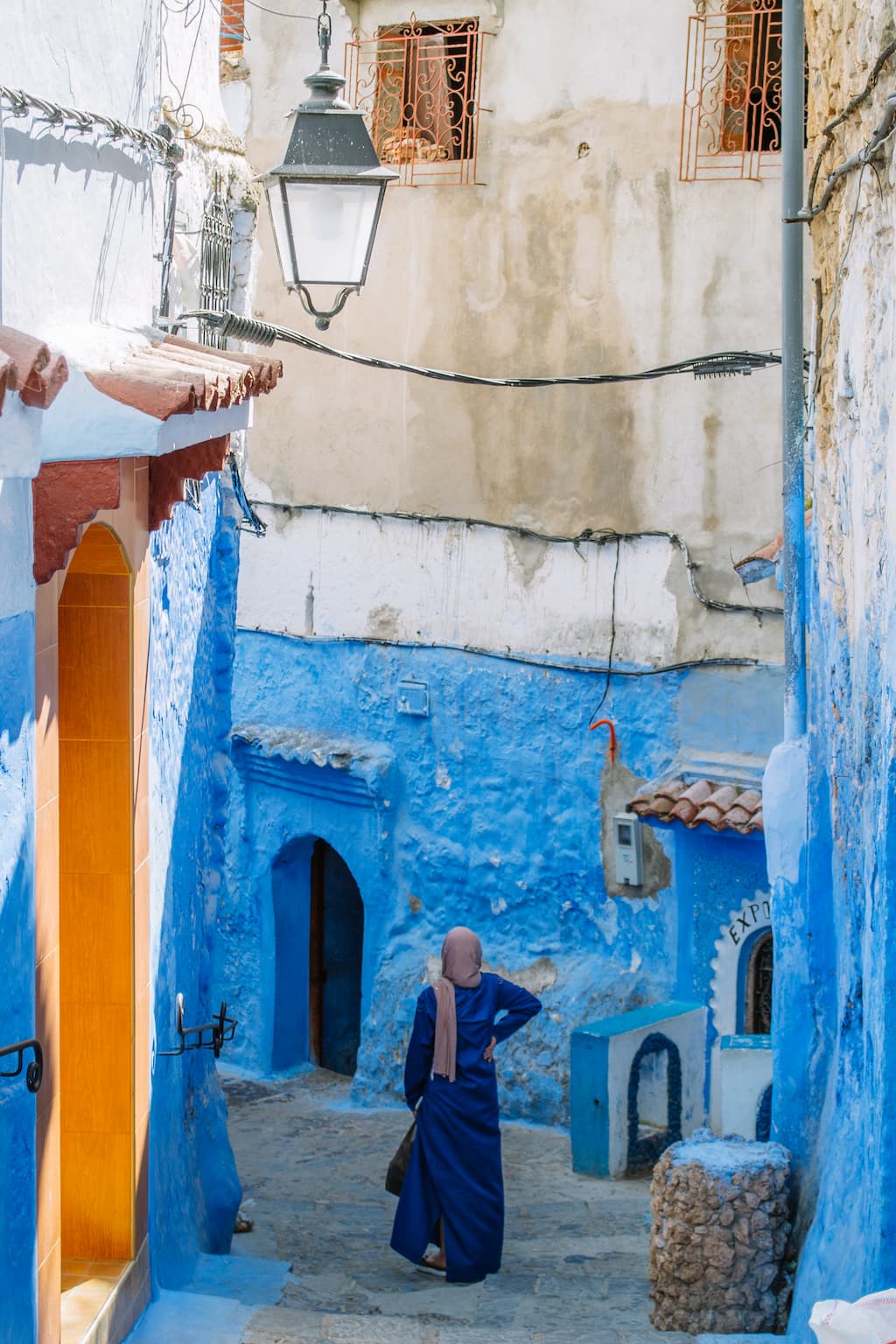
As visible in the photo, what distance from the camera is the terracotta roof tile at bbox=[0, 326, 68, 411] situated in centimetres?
332

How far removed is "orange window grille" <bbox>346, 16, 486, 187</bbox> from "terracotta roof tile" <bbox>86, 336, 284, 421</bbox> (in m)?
5.50

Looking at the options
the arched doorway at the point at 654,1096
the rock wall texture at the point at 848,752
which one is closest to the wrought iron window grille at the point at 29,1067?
the rock wall texture at the point at 848,752

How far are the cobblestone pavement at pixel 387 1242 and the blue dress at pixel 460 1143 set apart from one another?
6.4 inches

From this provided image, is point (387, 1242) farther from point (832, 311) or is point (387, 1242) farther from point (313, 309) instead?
point (832, 311)

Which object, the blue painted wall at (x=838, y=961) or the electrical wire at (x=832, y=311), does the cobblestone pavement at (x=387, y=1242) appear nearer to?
the blue painted wall at (x=838, y=961)

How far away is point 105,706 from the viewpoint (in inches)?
217

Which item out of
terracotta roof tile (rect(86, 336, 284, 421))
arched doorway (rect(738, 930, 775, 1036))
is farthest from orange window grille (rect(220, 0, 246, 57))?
arched doorway (rect(738, 930, 775, 1036))

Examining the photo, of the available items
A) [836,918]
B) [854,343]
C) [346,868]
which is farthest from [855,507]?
[346,868]

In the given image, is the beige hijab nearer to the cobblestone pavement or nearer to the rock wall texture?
the cobblestone pavement

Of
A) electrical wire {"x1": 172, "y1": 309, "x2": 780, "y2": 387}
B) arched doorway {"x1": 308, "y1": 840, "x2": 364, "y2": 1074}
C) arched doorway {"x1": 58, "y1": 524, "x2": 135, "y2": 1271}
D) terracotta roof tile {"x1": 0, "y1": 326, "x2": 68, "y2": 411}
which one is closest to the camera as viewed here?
terracotta roof tile {"x1": 0, "y1": 326, "x2": 68, "y2": 411}

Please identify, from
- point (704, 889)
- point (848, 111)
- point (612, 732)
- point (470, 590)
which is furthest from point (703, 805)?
point (848, 111)

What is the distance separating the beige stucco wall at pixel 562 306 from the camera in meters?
10.4

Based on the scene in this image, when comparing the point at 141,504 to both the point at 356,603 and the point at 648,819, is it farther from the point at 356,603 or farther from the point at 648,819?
the point at 356,603

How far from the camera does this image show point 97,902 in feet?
18.0
